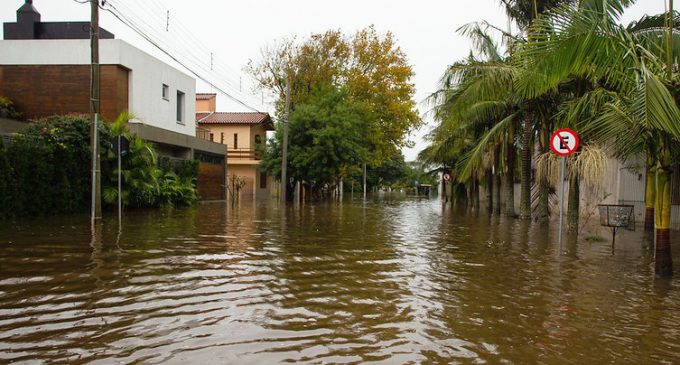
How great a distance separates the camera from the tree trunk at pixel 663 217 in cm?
769

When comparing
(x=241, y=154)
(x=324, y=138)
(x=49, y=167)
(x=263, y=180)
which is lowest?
(x=263, y=180)

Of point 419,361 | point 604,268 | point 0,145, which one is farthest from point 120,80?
point 419,361

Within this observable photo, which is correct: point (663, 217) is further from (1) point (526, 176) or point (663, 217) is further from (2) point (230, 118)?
(2) point (230, 118)

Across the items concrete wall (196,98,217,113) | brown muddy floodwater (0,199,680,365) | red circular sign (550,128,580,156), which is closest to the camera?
brown muddy floodwater (0,199,680,365)

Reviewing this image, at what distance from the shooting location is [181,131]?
3066 cm

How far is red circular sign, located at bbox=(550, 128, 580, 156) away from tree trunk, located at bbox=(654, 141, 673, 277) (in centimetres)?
317

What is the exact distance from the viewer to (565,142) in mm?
11070

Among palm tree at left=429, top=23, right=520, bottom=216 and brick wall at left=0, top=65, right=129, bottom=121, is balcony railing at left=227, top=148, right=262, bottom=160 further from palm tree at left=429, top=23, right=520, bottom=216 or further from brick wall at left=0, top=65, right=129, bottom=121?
palm tree at left=429, top=23, right=520, bottom=216

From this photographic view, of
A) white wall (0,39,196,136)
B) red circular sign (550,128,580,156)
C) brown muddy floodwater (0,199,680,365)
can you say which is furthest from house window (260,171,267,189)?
red circular sign (550,128,580,156)

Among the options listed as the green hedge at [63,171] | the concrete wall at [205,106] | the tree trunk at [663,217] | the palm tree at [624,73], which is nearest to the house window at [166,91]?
the green hedge at [63,171]

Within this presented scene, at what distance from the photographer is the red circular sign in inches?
432

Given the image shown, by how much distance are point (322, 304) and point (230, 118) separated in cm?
4289

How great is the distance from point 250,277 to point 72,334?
297 cm

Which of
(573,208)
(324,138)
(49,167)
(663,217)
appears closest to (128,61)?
(49,167)
